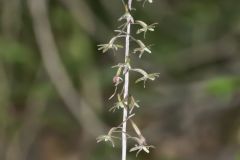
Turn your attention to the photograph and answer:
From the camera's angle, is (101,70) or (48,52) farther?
(101,70)

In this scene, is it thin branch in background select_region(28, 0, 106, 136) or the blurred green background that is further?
the blurred green background

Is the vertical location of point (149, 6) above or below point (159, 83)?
above

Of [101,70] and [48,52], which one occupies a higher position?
[101,70]

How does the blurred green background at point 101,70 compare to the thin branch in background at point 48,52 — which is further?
the blurred green background at point 101,70

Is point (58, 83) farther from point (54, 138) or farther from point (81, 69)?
point (54, 138)

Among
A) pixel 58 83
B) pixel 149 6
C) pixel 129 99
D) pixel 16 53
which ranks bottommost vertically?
pixel 129 99

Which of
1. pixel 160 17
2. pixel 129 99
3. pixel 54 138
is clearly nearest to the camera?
pixel 129 99

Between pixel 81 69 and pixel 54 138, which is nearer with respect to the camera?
pixel 81 69

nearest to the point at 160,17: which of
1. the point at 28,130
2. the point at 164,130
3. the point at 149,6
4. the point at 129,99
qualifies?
the point at 149,6
